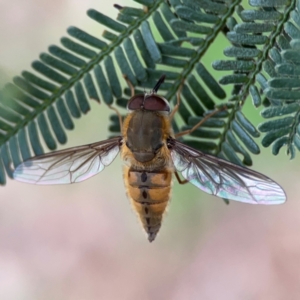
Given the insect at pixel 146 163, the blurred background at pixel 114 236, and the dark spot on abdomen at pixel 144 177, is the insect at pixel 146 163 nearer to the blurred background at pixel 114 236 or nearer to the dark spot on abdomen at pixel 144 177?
the dark spot on abdomen at pixel 144 177

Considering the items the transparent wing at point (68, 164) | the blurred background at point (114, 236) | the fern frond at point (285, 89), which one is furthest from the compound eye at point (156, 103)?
→ the blurred background at point (114, 236)

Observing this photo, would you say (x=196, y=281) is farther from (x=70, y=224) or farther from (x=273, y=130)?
(x=273, y=130)

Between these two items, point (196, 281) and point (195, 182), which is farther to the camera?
point (196, 281)

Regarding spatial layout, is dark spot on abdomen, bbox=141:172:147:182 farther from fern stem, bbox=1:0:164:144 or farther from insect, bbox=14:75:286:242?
fern stem, bbox=1:0:164:144

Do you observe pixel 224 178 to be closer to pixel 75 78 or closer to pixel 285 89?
pixel 285 89

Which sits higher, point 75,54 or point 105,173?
point 75,54

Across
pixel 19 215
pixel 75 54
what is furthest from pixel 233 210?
pixel 75 54

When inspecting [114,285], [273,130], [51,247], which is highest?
[273,130]

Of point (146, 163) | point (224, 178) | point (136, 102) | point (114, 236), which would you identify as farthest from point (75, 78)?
point (114, 236)
